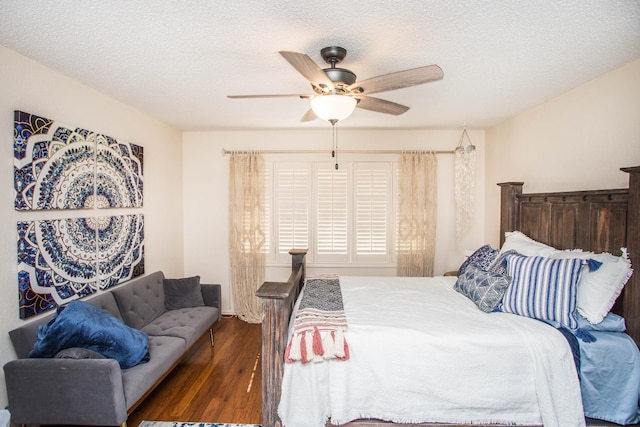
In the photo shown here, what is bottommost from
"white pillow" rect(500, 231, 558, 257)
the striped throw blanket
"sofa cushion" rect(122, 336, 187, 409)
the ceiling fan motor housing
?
"sofa cushion" rect(122, 336, 187, 409)

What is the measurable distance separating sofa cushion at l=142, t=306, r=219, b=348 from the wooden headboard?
319cm

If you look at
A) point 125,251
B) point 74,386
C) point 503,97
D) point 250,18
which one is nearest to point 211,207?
point 125,251

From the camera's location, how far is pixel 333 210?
4129mm

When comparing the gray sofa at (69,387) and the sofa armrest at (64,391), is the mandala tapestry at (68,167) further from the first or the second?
the sofa armrest at (64,391)

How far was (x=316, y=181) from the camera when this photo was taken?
4.13 metres

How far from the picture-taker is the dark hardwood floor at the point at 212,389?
2.24 metres

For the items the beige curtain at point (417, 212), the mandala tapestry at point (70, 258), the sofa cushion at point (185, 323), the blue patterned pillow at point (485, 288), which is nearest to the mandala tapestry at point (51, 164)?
the mandala tapestry at point (70, 258)

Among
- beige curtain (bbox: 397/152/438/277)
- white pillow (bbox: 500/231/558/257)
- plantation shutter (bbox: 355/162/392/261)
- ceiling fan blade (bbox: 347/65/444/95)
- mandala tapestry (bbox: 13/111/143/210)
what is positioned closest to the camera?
ceiling fan blade (bbox: 347/65/444/95)

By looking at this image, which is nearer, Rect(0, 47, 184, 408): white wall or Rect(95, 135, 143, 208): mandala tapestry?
Rect(0, 47, 184, 408): white wall

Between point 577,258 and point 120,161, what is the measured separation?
12.5ft

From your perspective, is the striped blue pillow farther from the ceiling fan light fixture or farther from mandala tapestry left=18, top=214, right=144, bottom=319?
mandala tapestry left=18, top=214, right=144, bottom=319

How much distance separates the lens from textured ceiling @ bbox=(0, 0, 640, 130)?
60.4 inches

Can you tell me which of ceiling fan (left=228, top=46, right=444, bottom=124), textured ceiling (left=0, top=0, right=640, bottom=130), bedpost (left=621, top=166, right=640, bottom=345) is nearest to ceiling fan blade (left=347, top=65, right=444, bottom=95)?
ceiling fan (left=228, top=46, right=444, bottom=124)

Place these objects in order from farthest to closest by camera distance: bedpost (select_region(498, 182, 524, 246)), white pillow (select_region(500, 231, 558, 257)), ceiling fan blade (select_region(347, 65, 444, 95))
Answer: bedpost (select_region(498, 182, 524, 246)) < white pillow (select_region(500, 231, 558, 257)) < ceiling fan blade (select_region(347, 65, 444, 95))
